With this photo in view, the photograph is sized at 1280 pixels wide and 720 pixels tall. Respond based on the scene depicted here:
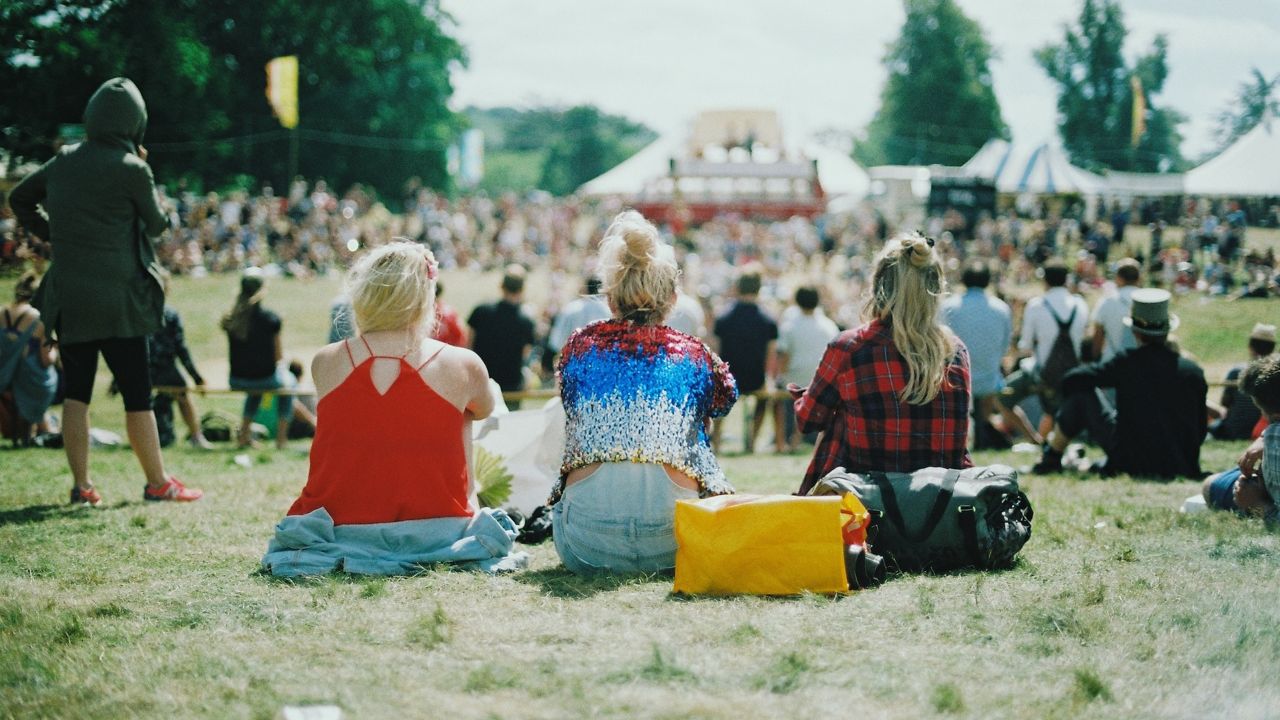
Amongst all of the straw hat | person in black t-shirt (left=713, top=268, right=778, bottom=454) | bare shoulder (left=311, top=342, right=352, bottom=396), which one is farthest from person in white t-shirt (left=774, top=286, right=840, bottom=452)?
bare shoulder (left=311, top=342, right=352, bottom=396)

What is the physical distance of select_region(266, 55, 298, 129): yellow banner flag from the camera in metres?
23.1

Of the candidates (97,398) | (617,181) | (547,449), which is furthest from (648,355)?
(617,181)

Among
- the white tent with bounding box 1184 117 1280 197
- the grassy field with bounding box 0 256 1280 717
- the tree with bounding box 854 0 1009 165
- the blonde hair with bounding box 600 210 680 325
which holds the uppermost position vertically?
the tree with bounding box 854 0 1009 165

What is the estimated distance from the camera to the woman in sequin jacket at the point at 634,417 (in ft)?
15.0

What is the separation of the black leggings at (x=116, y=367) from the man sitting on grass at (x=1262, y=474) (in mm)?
5669

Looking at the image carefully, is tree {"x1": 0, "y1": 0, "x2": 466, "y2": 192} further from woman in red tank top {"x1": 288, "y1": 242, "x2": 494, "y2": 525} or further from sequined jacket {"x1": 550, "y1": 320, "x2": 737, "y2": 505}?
sequined jacket {"x1": 550, "y1": 320, "x2": 737, "y2": 505}

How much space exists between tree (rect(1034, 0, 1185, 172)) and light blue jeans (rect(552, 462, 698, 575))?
944 inches

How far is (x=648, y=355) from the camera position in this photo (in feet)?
15.2

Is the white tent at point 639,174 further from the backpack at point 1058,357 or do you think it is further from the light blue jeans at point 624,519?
the light blue jeans at point 624,519

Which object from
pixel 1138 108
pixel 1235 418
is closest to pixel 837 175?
pixel 1138 108

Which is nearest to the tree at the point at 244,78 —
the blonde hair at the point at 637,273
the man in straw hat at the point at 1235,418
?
the blonde hair at the point at 637,273

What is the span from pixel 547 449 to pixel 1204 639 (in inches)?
127

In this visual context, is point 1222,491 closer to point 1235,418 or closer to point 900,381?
point 900,381

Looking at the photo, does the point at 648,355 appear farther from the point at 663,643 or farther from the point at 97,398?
the point at 97,398
